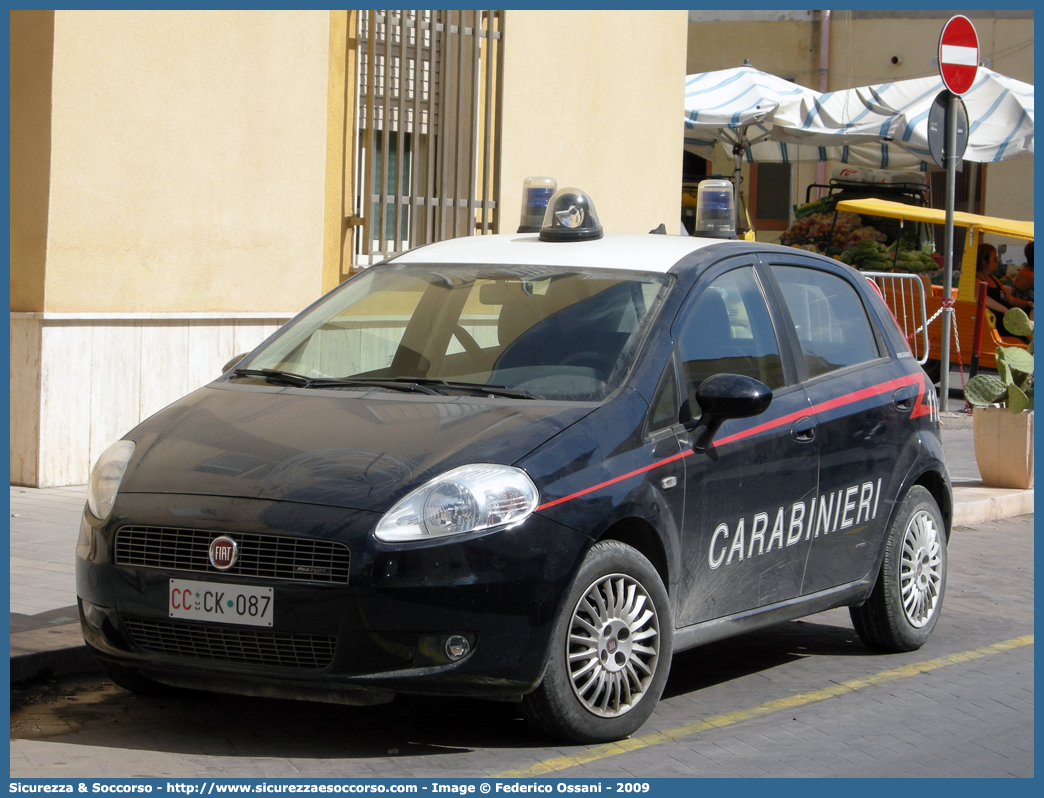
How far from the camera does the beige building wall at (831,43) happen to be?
98.5 ft

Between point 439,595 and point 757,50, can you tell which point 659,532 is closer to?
point 439,595

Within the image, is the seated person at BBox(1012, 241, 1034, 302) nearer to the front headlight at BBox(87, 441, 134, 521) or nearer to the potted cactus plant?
the potted cactus plant

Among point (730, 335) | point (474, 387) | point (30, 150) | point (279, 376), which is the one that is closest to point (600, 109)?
point (30, 150)

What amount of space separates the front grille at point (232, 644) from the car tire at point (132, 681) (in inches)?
15.3

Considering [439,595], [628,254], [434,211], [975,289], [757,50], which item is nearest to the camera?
[439,595]

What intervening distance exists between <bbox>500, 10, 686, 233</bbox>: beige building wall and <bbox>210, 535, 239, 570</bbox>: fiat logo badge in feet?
26.7

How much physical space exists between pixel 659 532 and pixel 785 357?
1.19 m

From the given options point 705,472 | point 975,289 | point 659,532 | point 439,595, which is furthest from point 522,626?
point 975,289

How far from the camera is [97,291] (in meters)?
9.52

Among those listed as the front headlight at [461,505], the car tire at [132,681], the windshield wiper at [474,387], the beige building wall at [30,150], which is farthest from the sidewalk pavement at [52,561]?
the front headlight at [461,505]

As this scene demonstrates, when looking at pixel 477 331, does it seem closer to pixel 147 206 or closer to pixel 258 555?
pixel 258 555

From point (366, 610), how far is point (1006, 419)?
7586mm

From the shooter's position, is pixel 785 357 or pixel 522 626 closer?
pixel 522 626

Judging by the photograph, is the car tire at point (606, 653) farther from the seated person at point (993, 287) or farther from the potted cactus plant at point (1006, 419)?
the seated person at point (993, 287)
